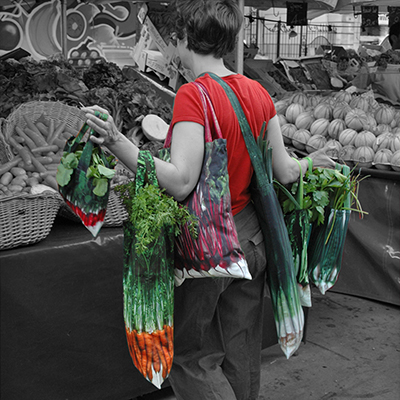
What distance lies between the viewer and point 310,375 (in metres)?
3.01

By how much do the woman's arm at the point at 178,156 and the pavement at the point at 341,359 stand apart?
1.53m

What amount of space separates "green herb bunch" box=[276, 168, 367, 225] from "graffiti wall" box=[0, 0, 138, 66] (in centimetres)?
672

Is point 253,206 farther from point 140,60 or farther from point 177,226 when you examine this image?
point 140,60

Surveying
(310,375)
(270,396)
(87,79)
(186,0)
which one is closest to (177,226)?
(186,0)

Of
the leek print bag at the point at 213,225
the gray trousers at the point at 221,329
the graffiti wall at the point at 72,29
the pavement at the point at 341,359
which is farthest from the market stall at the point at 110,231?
the graffiti wall at the point at 72,29

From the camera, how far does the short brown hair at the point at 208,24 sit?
1736 mm

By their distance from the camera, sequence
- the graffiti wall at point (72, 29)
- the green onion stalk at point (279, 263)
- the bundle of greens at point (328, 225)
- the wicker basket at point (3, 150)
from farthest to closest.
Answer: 1. the graffiti wall at point (72, 29)
2. the wicker basket at point (3, 150)
3. the bundle of greens at point (328, 225)
4. the green onion stalk at point (279, 263)

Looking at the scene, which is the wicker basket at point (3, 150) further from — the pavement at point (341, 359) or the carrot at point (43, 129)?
the pavement at point (341, 359)

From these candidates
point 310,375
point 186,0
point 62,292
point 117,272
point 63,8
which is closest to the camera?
point 186,0

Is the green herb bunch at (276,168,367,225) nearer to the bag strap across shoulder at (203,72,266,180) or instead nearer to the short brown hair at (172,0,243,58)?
the bag strap across shoulder at (203,72,266,180)

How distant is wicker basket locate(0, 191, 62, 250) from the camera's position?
1.99m

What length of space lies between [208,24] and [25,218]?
99cm

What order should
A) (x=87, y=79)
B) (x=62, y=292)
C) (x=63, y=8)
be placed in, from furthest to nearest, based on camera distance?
(x=63, y=8), (x=87, y=79), (x=62, y=292)

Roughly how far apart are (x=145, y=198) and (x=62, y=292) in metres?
0.85
